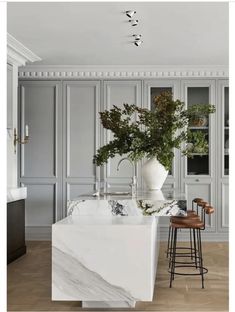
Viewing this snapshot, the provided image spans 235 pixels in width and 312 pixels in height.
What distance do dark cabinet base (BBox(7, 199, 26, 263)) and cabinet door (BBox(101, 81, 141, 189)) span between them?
1.57 m

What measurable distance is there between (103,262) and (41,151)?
156 inches

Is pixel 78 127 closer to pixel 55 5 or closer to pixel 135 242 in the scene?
pixel 55 5

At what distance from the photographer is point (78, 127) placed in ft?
23.1

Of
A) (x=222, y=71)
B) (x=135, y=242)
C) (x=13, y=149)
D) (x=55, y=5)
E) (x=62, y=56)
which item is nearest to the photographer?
(x=135, y=242)

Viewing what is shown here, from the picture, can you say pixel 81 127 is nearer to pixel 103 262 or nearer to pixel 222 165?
pixel 222 165

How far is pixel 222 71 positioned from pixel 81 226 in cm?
434

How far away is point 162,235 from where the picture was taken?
688cm

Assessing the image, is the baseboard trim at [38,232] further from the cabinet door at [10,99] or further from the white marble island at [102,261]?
the white marble island at [102,261]

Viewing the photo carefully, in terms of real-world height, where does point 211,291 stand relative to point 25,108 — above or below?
below

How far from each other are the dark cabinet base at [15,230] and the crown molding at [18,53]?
176 cm

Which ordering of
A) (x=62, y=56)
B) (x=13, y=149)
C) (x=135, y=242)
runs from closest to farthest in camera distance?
(x=135, y=242) → (x=13, y=149) → (x=62, y=56)

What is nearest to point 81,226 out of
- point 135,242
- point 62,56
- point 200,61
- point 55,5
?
point 135,242

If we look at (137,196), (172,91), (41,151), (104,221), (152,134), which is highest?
(172,91)

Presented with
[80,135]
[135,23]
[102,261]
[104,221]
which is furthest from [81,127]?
[102,261]
